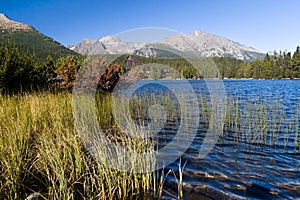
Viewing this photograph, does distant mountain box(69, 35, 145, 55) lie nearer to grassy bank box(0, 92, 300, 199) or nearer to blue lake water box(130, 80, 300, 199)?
grassy bank box(0, 92, 300, 199)

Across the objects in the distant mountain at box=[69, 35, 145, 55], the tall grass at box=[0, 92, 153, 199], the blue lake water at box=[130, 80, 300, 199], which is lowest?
the blue lake water at box=[130, 80, 300, 199]

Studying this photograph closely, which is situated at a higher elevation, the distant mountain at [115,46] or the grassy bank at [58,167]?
the distant mountain at [115,46]

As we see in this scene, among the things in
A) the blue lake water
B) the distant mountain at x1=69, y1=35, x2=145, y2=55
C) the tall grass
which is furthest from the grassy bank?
the distant mountain at x1=69, y1=35, x2=145, y2=55

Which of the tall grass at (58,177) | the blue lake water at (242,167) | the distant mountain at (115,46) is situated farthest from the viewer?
the distant mountain at (115,46)

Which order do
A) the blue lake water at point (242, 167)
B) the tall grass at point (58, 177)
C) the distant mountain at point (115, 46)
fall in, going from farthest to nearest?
the distant mountain at point (115, 46)
the blue lake water at point (242, 167)
the tall grass at point (58, 177)

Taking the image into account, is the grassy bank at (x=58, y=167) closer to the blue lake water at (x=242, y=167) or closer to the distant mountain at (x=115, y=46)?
the blue lake water at (x=242, y=167)

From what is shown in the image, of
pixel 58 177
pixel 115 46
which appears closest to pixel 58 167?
pixel 58 177

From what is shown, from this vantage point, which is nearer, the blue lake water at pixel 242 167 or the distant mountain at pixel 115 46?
the blue lake water at pixel 242 167

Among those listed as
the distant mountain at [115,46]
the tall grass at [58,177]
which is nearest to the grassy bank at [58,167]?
the tall grass at [58,177]

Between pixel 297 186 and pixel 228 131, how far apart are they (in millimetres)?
3324

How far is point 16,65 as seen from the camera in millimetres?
9297

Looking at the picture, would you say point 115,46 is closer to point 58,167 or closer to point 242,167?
point 242,167

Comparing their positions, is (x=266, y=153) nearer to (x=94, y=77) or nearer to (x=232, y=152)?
(x=232, y=152)

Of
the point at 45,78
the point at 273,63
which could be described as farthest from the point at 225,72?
the point at 45,78
